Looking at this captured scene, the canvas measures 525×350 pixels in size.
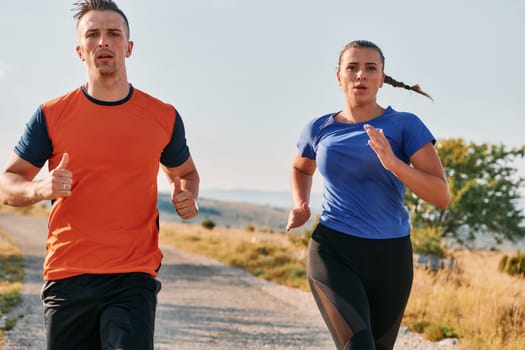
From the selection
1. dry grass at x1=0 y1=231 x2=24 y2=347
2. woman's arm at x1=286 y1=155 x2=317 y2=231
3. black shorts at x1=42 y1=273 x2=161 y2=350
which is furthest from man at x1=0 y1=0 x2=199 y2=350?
dry grass at x1=0 y1=231 x2=24 y2=347

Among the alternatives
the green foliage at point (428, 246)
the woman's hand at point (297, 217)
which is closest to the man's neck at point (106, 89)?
the woman's hand at point (297, 217)

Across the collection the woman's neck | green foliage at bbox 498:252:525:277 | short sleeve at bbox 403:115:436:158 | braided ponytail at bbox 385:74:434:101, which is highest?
braided ponytail at bbox 385:74:434:101

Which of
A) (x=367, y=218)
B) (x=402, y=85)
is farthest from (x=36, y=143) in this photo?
(x=402, y=85)

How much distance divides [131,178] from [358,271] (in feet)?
4.58

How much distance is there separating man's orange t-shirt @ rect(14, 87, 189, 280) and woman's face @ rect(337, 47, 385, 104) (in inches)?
51.9

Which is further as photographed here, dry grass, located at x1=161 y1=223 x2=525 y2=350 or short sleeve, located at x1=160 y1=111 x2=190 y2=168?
dry grass, located at x1=161 y1=223 x2=525 y2=350

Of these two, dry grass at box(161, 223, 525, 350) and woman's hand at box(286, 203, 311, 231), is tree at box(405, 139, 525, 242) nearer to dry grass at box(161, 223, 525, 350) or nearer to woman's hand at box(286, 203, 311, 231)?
dry grass at box(161, 223, 525, 350)

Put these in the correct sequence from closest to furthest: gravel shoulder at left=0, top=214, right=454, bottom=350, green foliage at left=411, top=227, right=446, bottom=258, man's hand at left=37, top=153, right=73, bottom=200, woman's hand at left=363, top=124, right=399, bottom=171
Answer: man's hand at left=37, top=153, right=73, bottom=200, woman's hand at left=363, top=124, right=399, bottom=171, gravel shoulder at left=0, top=214, right=454, bottom=350, green foliage at left=411, top=227, right=446, bottom=258

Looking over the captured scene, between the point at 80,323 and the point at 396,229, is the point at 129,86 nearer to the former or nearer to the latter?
the point at 80,323

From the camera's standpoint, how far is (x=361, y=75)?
3.79 m

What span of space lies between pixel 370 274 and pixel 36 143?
191cm

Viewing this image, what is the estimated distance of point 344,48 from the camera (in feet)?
13.1

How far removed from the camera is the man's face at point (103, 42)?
311 cm

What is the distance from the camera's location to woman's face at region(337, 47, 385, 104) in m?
3.79
